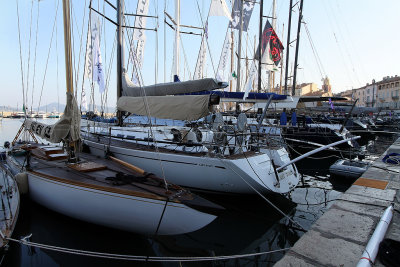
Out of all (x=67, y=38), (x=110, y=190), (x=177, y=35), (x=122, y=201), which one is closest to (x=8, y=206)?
(x=110, y=190)

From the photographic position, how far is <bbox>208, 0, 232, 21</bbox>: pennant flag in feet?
34.2

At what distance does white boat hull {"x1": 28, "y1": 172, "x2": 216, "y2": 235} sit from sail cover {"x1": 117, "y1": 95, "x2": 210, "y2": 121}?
203 cm

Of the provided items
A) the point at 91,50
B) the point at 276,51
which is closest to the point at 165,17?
the point at 91,50

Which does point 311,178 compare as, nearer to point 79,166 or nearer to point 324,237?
point 324,237

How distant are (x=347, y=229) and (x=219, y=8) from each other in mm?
10214

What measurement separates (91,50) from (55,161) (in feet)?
31.1

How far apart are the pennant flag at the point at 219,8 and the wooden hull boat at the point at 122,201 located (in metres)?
8.85

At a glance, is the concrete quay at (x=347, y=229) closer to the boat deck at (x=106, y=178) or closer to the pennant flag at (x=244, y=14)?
the boat deck at (x=106, y=178)

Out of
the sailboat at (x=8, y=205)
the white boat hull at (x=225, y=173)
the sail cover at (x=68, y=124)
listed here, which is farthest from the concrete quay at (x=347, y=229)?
the sail cover at (x=68, y=124)

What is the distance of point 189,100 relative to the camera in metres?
5.71

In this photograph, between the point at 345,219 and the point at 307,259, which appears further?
the point at 345,219

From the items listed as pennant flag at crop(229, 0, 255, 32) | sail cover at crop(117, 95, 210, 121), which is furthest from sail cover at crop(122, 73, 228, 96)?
pennant flag at crop(229, 0, 255, 32)

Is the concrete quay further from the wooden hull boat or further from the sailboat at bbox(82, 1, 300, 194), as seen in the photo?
the sailboat at bbox(82, 1, 300, 194)

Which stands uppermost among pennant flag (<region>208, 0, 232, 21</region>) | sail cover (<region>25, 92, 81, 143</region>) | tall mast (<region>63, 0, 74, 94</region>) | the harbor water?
pennant flag (<region>208, 0, 232, 21</region>)
